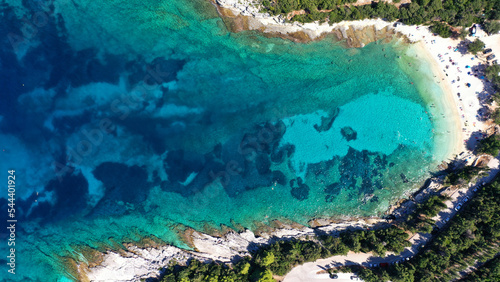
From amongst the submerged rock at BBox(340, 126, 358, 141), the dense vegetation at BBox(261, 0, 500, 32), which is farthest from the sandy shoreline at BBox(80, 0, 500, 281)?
the submerged rock at BBox(340, 126, 358, 141)

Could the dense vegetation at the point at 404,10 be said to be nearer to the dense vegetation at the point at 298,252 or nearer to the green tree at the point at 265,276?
the dense vegetation at the point at 298,252

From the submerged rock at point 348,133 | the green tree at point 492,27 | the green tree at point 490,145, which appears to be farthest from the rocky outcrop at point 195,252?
the green tree at point 492,27

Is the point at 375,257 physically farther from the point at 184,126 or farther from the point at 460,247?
the point at 184,126

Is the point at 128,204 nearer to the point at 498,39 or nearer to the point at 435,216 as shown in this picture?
the point at 435,216

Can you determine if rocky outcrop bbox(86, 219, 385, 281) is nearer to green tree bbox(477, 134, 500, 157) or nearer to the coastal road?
the coastal road

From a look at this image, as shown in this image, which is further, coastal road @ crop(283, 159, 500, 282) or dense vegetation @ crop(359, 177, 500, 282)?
coastal road @ crop(283, 159, 500, 282)

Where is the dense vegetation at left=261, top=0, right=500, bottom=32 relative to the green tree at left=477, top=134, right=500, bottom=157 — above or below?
above

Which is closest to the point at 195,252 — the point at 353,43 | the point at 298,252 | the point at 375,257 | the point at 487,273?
the point at 298,252
